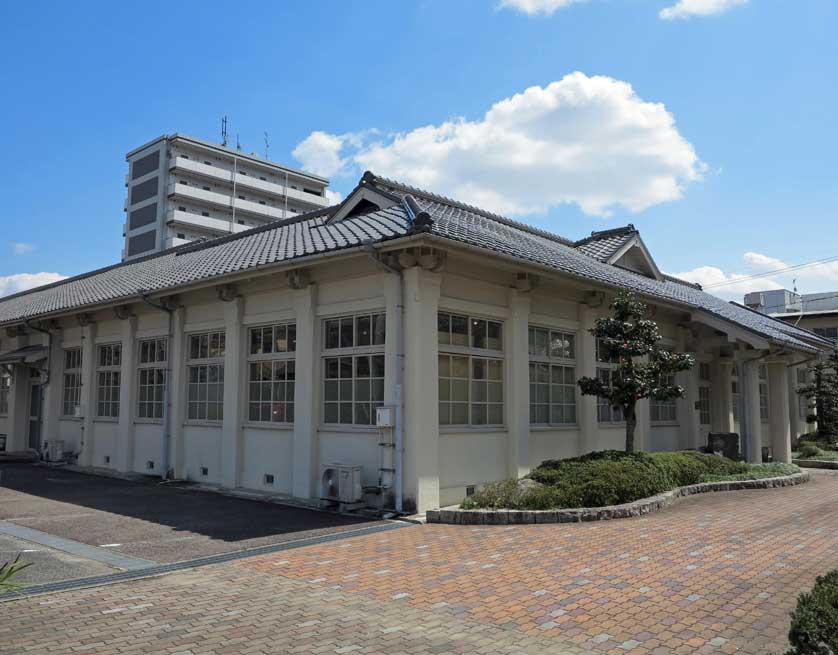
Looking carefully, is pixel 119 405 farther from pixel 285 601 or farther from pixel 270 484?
pixel 285 601

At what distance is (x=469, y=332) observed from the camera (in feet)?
38.9

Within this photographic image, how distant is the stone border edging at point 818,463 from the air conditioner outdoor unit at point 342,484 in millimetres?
14809

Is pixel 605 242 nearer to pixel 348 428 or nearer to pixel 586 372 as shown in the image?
pixel 586 372

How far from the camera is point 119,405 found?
1703 cm

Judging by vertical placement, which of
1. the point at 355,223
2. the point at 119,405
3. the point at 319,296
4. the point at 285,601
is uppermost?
the point at 355,223

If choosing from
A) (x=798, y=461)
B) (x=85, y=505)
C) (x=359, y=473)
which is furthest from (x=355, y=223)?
(x=798, y=461)

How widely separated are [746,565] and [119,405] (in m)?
14.8

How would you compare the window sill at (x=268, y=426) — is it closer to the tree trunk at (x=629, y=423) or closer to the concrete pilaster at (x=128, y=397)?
the concrete pilaster at (x=128, y=397)

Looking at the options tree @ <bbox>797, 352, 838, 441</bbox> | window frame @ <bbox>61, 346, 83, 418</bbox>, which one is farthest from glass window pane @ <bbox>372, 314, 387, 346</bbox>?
tree @ <bbox>797, 352, 838, 441</bbox>

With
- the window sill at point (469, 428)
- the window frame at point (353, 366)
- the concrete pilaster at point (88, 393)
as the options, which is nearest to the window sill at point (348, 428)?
the window frame at point (353, 366)

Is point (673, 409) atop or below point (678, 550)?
atop

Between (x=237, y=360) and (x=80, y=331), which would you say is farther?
(x=80, y=331)

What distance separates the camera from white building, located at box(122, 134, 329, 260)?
6731cm

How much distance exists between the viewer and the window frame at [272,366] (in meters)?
12.7
